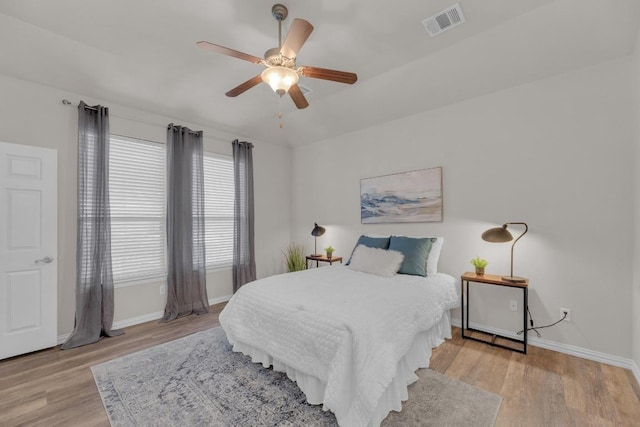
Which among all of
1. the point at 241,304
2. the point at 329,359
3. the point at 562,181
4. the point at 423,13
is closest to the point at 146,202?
the point at 241,304

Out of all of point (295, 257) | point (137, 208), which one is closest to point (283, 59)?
point (137, 208)

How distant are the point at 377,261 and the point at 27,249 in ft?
12.0

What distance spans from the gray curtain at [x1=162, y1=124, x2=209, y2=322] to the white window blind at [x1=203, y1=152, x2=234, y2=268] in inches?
9.8

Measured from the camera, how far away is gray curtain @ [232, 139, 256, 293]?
4.65 meters

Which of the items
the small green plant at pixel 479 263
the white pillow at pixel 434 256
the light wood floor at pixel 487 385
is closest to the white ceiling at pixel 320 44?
the white pillow at pixel 434 256

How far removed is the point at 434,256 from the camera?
3.35m

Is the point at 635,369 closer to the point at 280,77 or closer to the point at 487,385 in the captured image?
the point at 487,385

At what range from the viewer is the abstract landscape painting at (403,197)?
12.1ft

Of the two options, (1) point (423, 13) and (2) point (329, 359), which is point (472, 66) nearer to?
(1) point (423, 13)

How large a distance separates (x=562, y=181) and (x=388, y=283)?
6.63 ft

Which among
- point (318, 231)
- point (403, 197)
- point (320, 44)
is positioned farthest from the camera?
point (318, 231)

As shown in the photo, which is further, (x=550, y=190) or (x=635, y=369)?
(x=550, y=190)

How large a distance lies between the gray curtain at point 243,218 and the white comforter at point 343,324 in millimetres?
1852

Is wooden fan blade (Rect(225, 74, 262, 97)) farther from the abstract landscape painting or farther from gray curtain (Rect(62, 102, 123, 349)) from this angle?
the abstract landscape painting
